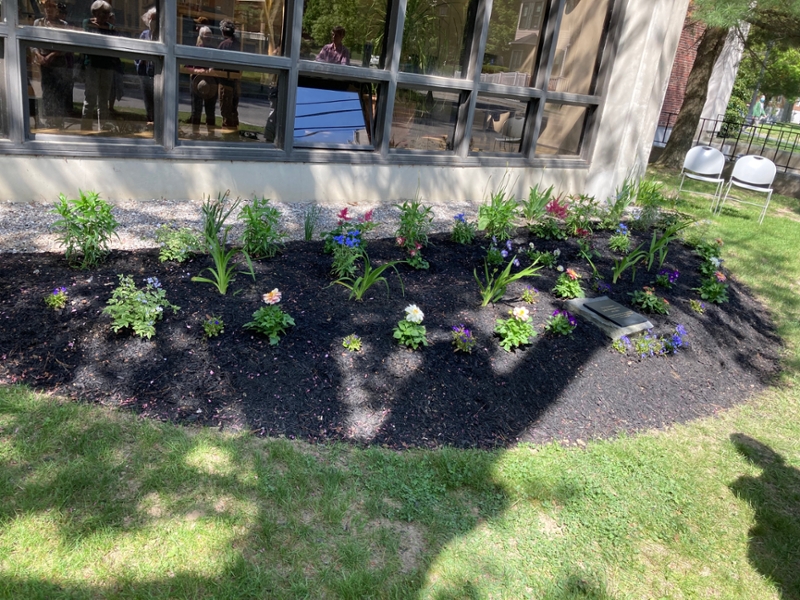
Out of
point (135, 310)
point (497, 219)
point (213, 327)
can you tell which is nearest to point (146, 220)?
point (135, 310)

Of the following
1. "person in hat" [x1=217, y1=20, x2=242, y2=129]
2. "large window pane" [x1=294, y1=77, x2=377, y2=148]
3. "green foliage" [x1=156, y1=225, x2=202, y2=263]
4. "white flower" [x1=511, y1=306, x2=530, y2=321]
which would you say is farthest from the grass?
"large window pane" [x1=294, y1=77, x2=377, y2=148]

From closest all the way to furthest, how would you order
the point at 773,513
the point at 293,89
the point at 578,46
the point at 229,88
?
the point at 773,513, the point at 229,88, the point at 293,89, the point at 578,46

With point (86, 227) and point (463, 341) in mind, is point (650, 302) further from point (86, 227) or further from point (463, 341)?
point (86, 227)

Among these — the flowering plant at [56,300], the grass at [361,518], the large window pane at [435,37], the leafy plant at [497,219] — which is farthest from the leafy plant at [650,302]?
the flowering plant at [56,300]

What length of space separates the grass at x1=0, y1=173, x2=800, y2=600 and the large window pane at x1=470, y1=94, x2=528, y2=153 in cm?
463

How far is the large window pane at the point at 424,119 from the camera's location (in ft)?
21.1

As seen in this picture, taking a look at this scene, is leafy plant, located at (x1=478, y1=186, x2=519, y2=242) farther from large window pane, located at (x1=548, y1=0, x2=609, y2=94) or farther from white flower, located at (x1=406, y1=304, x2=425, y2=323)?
large window pane, located at (x1=548, y1=0, x2=609, y2=94)

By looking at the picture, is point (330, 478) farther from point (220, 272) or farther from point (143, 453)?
point (220, 272)

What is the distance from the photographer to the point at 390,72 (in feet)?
19.9

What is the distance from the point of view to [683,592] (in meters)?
2.29

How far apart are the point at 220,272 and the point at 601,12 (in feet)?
19.7

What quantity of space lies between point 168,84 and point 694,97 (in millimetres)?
9682

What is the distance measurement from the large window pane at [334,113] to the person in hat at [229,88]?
1.82 feet

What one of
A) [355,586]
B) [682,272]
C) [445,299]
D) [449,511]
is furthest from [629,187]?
[355,586]
